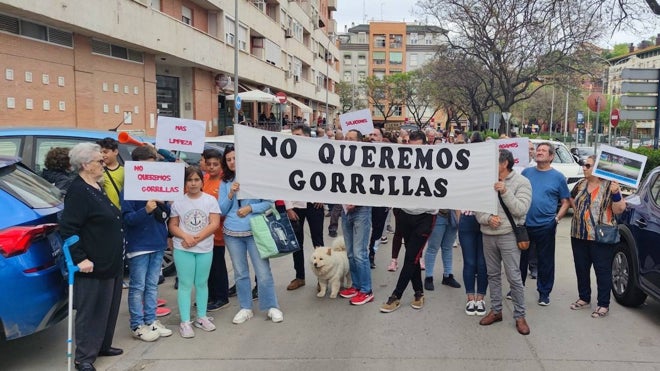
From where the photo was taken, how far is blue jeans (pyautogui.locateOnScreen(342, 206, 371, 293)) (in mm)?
5770

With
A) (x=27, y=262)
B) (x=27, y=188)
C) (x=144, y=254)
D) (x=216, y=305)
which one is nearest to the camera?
(x=27, y=262)

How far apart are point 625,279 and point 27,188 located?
20.2ft

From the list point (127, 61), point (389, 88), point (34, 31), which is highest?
point (389, 88)

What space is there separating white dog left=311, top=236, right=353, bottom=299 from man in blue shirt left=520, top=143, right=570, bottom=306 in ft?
7.04

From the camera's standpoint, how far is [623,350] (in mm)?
4617

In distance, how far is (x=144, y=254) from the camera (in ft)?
15.5

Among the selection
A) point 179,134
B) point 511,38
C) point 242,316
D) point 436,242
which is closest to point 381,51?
point 511,38

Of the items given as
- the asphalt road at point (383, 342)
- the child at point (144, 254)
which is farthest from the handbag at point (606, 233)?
the child at point (144, 254)

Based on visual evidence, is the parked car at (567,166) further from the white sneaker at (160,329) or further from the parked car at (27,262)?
the parked car at (27,262)

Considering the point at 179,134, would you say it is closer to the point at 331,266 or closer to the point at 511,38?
the point at 331,266

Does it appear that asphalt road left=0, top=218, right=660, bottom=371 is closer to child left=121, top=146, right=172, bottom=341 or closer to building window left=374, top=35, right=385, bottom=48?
child left=121, top=146, right=172, bottom=341

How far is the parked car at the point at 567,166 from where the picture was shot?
12984mm

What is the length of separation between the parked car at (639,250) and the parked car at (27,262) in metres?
5.41

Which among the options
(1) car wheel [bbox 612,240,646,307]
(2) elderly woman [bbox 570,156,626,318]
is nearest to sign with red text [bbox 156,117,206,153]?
(2) elderly woman [bbox 570,156,626,318]
